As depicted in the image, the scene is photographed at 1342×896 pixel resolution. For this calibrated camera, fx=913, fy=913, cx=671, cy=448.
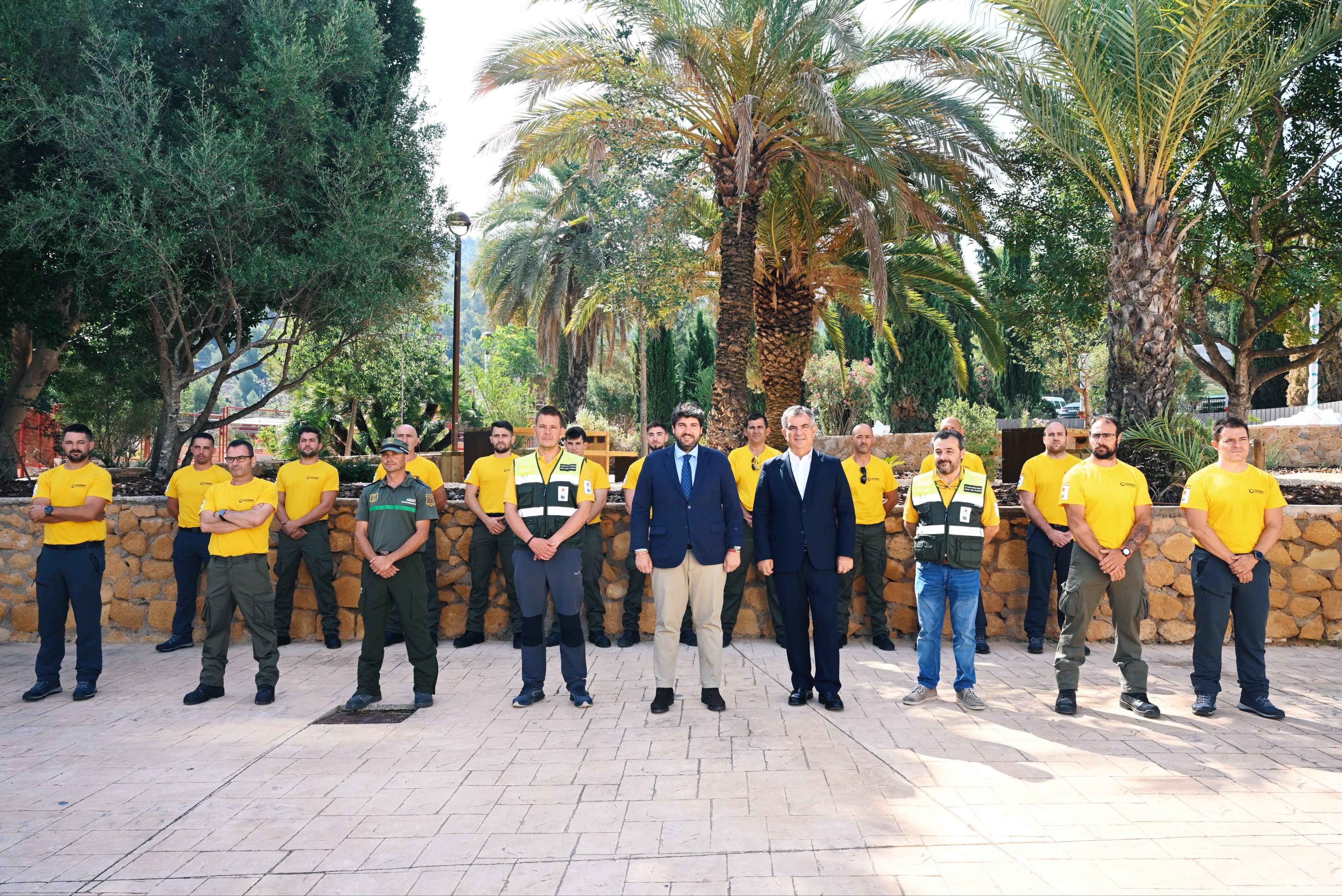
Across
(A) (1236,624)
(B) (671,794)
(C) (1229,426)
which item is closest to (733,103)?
(C) (1229,426)

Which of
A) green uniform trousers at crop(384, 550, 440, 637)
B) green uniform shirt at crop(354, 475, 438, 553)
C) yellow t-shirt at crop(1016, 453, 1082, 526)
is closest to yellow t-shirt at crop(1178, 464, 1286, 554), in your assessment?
yellow t-shirt at crop(1016, 453, 1082, 526)

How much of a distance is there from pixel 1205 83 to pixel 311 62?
9.58m

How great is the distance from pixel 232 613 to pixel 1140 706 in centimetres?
580

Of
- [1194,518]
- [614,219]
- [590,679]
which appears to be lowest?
[590,679]

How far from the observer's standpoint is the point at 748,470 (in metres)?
7.48

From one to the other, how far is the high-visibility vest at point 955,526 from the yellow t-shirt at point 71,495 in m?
5.45

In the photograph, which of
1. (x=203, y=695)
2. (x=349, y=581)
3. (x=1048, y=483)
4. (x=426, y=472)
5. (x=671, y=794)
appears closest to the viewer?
(x=671, y=794)

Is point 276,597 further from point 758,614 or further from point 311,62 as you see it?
point 311,62

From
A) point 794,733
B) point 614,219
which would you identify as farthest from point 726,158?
point 794,733

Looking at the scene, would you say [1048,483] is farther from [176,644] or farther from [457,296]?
[457,296]

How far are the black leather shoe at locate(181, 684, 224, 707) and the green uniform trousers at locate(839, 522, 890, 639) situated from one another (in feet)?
15.3

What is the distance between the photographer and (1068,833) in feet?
12.3

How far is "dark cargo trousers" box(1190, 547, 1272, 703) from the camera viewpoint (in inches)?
218

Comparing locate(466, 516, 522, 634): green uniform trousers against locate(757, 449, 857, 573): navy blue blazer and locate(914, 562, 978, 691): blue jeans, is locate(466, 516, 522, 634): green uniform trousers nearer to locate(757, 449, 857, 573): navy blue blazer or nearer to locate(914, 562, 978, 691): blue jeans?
locate(757, 449, 857, 573): navy blue blazer
